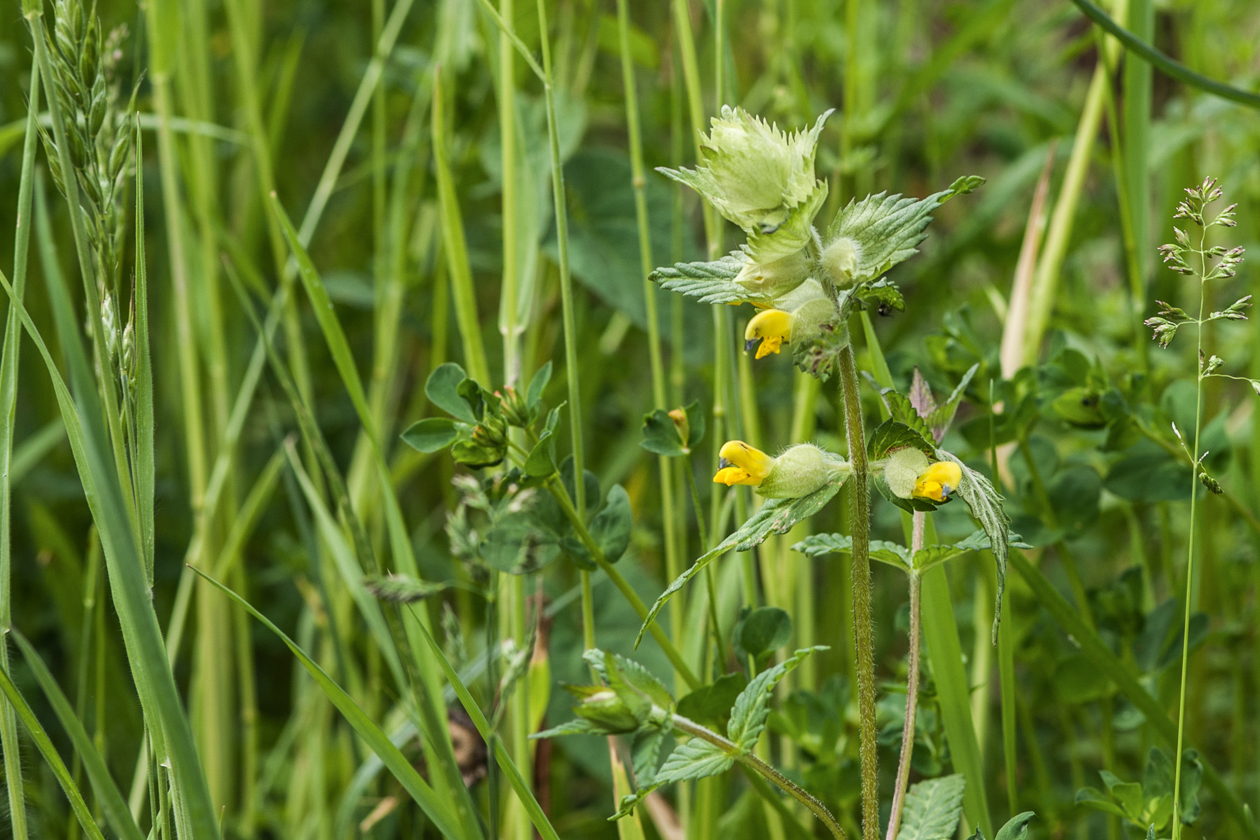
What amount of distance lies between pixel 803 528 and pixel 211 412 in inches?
23.3

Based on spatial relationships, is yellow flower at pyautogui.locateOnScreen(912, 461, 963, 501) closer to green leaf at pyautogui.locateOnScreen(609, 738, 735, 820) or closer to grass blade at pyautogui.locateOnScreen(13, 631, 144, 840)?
green leaf at pyautogui.locateOnScreen(609, 738, 735, 820)

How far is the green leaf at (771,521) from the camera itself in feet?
1.02

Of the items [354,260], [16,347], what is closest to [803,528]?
[16,347]

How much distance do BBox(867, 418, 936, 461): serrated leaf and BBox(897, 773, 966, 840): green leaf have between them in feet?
0.48

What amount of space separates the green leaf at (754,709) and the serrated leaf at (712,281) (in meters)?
0.12

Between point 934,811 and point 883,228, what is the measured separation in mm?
224

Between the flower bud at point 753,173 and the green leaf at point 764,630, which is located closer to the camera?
the flower bud at point 753,173

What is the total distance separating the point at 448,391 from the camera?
0.45 metres

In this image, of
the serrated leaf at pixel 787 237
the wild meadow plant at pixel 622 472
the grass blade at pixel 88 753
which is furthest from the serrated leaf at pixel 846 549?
the grass blade at pixel 88 753

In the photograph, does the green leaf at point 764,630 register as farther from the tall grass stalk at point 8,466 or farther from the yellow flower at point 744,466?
the tall grass stalk at point 8,466

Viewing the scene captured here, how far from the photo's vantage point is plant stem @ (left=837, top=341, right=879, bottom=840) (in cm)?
32

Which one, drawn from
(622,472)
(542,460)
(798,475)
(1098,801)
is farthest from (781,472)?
(622,472)

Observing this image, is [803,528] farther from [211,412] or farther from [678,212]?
[211,412]

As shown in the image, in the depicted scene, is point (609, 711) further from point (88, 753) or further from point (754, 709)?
point (88, 753)
